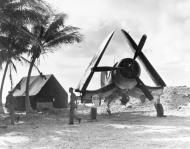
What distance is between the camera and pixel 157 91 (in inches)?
757

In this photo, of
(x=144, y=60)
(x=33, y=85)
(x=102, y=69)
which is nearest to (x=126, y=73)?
(x=102, y=69)

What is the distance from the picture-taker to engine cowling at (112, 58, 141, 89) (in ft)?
59.1

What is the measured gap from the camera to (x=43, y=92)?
139 feet

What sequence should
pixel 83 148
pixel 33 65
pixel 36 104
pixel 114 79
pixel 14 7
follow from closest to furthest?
pixel 83 148 < pixel 114 79 < pixel 14 7 < pixel 33 65 < pixel 36 104

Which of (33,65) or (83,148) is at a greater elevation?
(33,65)

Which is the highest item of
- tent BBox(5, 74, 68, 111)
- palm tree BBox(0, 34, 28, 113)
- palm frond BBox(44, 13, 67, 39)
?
palm frond BBox(44, 13, 67, 39)

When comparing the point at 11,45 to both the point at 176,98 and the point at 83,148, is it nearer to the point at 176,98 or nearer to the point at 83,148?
the point at 176,98

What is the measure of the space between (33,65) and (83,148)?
2253 cm

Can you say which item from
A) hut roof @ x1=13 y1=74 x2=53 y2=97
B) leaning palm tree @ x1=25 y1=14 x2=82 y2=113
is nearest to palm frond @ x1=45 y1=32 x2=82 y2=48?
leaning palm tree @ x1=25 y1=14 x2=82 y2=113

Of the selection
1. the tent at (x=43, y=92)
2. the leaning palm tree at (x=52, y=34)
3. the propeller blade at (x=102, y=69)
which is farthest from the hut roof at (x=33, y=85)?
the propeller blade at (x=102, y=69)

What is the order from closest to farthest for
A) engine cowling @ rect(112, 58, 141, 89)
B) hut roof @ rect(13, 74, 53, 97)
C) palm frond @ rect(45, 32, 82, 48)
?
engine cowling @ rect(112, 58, 141, 89), palm frond @ rect(45, 32, 82, 48), hut roof @ rect(13, 74, 53, 97)

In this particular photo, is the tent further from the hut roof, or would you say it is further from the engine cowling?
the engine cowling

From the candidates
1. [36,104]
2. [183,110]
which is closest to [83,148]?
[183,110]

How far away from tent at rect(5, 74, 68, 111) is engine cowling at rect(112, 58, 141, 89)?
23.9 m
